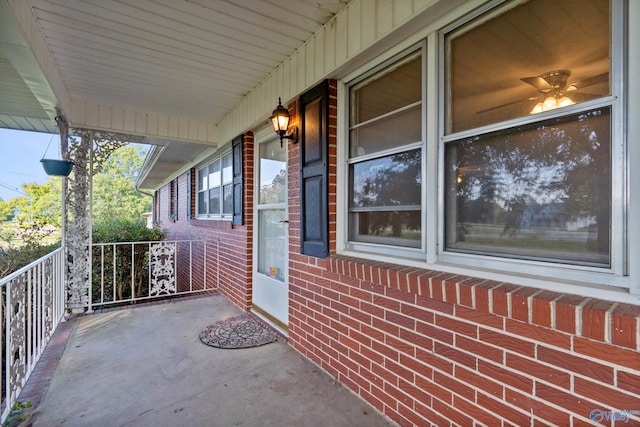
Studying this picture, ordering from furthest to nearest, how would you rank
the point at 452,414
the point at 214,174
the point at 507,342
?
the point at 214,174, the point at 452,414, the point at 507,342

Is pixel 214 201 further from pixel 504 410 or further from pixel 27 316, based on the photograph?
pixel 504 410

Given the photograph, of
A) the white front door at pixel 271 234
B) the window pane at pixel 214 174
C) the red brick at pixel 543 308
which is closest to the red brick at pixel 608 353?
the red brick at pixel 543 308

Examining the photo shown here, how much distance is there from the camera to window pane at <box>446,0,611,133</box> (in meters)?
1.22

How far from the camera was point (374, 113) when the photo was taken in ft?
7.38

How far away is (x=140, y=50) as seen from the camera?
271cm

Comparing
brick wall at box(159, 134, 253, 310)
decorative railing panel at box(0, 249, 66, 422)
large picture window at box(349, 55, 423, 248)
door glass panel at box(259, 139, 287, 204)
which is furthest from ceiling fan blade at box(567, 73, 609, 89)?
brick wall at box(159, 134, 253, 310)

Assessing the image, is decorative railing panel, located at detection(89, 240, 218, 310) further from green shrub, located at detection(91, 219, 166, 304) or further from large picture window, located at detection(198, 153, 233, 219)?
large picture window, located at detection(198, 153, 233, 219)

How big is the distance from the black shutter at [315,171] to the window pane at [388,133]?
26cm

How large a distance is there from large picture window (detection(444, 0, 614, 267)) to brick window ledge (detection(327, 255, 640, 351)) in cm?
19

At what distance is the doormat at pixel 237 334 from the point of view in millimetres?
3033

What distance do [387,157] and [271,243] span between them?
208cm

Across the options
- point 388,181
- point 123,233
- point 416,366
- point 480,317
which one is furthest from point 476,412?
point 123,233

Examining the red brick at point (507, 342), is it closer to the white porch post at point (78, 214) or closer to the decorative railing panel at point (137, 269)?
the decorative railing panel at point (137, 269)

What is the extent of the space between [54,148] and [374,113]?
382 centimetres
